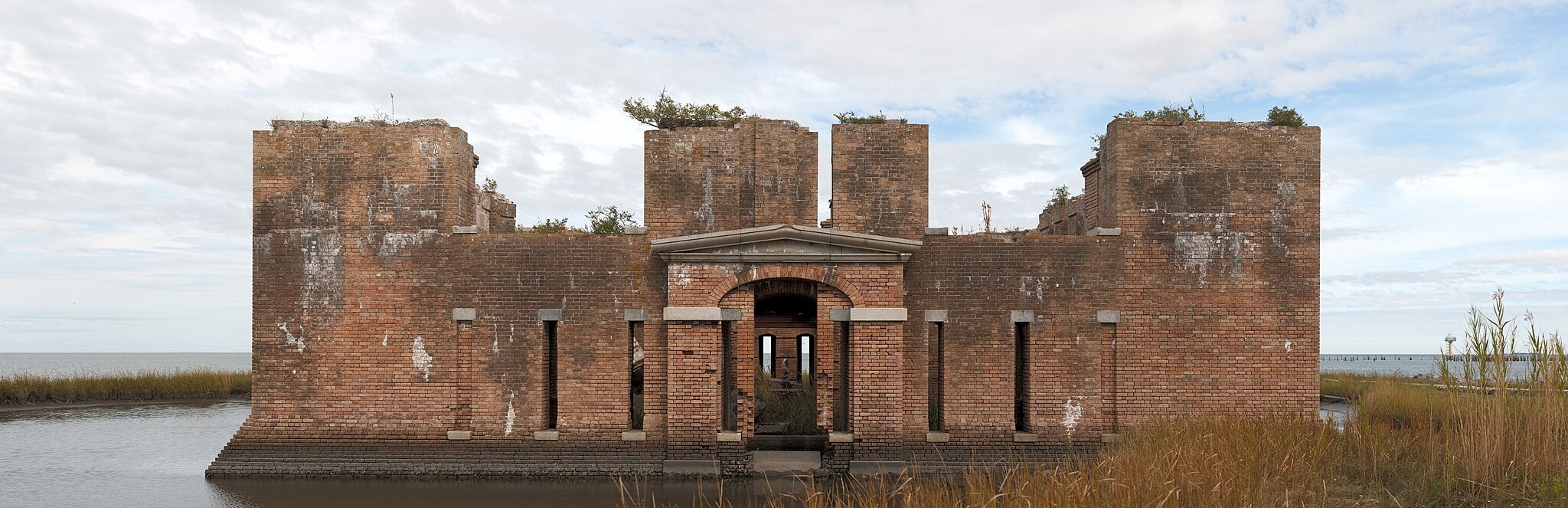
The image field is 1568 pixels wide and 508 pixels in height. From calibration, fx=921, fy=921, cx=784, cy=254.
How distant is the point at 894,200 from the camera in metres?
14.2

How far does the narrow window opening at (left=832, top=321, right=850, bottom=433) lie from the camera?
14.2 meters

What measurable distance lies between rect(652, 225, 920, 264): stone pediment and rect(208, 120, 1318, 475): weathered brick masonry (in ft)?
1.92

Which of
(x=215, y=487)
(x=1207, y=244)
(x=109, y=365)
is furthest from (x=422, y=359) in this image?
(x=109, y=365)

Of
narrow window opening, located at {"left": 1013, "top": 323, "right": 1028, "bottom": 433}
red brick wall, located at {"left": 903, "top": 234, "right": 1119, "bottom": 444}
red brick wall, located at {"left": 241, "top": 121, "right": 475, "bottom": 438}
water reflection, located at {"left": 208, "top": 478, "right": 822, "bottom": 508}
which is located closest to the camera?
water reflection, located at {"left": 208, "top": 478, "right": 822, "bottom": 508}

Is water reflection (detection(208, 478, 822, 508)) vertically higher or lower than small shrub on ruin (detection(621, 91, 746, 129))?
lower

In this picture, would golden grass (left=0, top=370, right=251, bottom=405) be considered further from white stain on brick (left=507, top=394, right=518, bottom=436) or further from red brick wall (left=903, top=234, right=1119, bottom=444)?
red brick wall (left=903, top=234, right=1119, bottom=444)

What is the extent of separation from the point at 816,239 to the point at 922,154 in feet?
7.68

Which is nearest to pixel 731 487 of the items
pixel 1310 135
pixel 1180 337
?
pixel 1180 337

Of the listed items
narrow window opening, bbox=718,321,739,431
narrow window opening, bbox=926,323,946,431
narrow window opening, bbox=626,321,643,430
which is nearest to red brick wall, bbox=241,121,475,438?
narrow window opening, bbox=626,321,643,430

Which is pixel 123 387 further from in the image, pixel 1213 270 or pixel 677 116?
pixel 1213 270

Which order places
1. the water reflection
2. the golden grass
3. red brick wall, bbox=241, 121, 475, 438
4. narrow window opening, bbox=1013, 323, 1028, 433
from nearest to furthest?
the water reflection
red brick wall, bbox=241, 121, 475, 438
narrow window opening, bbox=1013, 323, 1028, 433
the golden grass

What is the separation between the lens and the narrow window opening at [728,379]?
561 inches

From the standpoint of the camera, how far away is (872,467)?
44.1 ft

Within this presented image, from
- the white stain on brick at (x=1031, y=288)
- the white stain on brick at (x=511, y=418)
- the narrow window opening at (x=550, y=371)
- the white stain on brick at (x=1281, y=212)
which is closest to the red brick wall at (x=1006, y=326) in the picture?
the white stain on brick at (x=1031, y=288)
